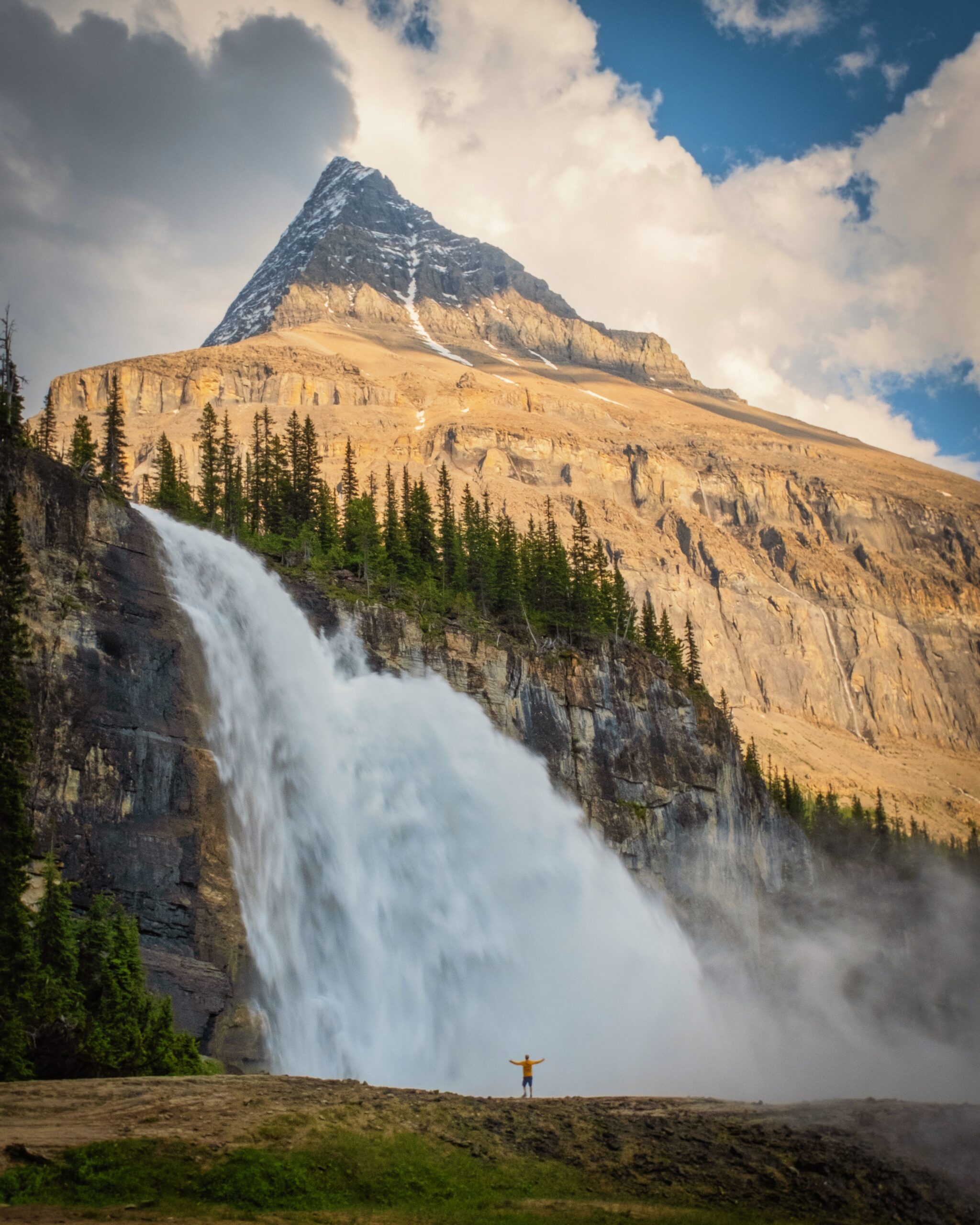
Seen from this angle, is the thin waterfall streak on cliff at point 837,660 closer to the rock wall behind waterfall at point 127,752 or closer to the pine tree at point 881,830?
the pine tree at point 881,830

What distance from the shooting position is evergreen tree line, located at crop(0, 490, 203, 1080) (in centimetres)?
2611

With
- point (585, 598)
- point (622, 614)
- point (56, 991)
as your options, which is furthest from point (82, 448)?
point (622, 614)

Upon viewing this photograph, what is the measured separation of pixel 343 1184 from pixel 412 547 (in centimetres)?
5686

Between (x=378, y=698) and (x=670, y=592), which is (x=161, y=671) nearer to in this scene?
(x=378, y=698)

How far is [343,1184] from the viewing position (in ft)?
63.3

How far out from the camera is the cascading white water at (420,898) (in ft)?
129

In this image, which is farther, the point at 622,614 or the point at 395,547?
the point at 622,614

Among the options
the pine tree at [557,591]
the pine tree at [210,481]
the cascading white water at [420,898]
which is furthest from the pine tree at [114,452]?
the pine tree at [557,591]

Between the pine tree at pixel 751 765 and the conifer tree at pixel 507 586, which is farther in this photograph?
the pine tree at pixel 751 765

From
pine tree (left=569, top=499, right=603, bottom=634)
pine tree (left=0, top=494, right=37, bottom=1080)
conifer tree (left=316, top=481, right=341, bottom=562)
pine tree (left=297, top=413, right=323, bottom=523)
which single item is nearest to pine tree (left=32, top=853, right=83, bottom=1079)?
pine tree (left=0, top=494, right=37, bottom=1080)

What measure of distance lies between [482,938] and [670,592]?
134126 mm

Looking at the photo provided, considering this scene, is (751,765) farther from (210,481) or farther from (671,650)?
(210,481)

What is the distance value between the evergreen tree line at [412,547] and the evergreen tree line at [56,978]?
102ft

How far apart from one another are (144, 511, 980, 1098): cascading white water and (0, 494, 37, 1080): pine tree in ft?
34.8
